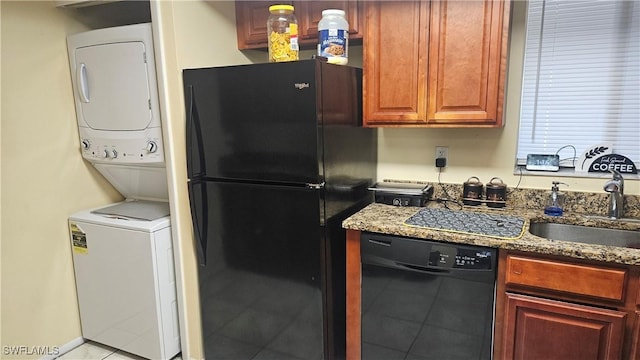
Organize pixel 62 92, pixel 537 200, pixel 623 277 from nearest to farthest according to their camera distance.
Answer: pixel 623 277, pixel 537 200, pixel 62 92

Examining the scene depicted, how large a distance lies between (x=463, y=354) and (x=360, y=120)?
4.04 feet

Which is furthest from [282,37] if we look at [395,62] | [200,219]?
[200,219]

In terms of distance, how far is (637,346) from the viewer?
150cm

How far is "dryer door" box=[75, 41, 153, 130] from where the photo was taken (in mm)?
2061

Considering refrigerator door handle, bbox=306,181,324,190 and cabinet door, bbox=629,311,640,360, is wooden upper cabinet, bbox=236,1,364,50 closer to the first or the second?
refrigerator door handle, bbox=306,181,324,190

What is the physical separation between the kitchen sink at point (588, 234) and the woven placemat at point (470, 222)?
18 cm

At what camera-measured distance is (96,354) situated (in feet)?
7.95

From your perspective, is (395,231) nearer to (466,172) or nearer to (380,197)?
(380,197)

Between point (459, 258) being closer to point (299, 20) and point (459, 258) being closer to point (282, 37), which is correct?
point (282, 37)

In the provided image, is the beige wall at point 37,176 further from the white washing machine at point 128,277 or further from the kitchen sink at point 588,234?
the kitchen sink at point 588,234

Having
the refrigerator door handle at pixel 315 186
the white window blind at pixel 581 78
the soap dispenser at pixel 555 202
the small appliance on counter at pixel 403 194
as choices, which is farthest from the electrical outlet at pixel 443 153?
the refrigerator door handle at pixel 315 186

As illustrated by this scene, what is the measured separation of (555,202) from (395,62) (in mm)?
1060

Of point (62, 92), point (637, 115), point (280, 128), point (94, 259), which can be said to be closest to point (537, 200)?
point (637, 115)

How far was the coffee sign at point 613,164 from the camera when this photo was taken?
2010 millimetres
